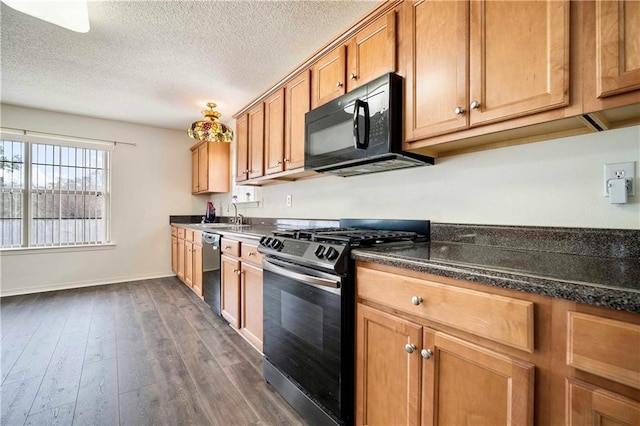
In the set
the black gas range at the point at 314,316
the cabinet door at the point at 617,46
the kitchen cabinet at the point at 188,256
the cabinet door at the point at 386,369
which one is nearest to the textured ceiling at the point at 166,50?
the cabinet door at the point at 617,46

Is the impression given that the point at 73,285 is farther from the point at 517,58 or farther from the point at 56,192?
the point at 517,58

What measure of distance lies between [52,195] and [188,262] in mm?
2113

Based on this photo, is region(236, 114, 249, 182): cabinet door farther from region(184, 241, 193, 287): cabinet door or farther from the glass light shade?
the glass light shade

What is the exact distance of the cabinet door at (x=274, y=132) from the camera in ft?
8.05

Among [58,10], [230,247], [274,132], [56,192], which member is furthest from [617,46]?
[56,192]

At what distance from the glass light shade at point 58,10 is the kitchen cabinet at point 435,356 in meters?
2.17

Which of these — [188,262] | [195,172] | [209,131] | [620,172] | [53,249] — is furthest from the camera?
[195,172]

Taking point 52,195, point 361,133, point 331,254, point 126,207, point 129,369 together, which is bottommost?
point 129,369

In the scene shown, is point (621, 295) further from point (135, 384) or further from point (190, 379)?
point (135, 384)

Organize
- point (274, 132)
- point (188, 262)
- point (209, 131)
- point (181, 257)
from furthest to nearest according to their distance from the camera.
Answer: point (181, 257), point (188, 262), point (209, 131), point (274, 132)

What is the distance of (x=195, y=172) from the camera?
4688 millimetres

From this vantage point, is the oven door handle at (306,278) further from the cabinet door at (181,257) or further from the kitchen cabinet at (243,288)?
the cabinet door at (181,257)

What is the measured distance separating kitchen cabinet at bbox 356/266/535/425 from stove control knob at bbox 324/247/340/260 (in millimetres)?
119

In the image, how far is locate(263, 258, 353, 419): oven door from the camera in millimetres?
1270
